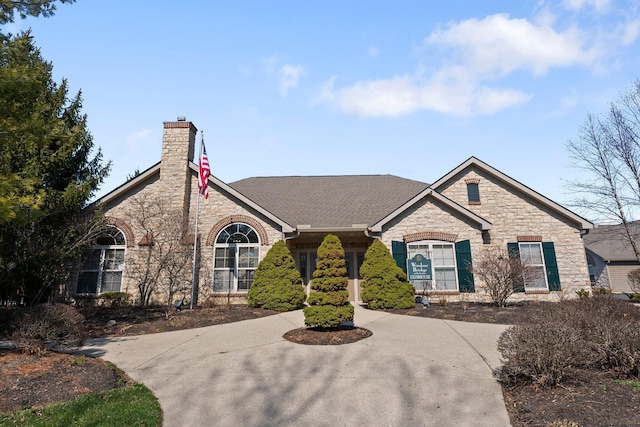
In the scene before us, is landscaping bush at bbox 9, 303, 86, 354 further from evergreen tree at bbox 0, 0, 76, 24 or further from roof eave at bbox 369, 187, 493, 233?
roof eave at bbox 369, 187, 493, 233

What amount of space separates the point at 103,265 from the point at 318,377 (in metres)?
12.7

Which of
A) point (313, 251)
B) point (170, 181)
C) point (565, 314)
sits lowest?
point (565, 314)

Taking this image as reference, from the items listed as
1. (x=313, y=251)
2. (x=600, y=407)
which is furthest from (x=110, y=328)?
(x=600, y=407)

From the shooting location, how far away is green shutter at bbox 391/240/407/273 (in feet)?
48.6

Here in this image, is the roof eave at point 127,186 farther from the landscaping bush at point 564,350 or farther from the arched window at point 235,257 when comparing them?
the landscaping bush at point 564,350

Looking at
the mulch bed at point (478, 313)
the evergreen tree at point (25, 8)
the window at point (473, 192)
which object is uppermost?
the evergreen tree at point (25, 8)

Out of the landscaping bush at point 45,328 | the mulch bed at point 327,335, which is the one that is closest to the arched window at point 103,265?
the landscaping bush at point 45,328

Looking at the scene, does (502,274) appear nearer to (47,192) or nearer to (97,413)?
(97,413)

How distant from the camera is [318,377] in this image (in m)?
5.99

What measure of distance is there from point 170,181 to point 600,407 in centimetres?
1561

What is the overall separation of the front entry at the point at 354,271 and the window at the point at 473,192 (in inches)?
233

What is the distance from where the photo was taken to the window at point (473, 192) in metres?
16.8

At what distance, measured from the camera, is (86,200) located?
13.6m

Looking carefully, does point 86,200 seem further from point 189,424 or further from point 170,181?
point 189,424
